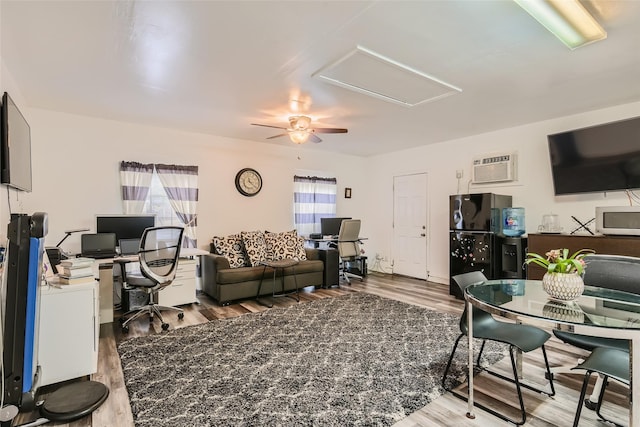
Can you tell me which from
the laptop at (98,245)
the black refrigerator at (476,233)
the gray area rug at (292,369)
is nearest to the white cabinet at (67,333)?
the gray area rug at (292,369)

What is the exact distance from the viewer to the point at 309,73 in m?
2.78

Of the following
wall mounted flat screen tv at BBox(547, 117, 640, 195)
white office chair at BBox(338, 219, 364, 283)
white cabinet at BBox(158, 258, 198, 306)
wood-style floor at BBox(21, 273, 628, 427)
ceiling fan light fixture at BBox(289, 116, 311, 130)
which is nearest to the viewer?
wood-style floor at BBox(21, 273, 628, 427)

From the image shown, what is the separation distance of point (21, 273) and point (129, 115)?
2941 mm

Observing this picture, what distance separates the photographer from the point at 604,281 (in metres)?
2.34

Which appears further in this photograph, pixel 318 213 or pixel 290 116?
pixel 318 213

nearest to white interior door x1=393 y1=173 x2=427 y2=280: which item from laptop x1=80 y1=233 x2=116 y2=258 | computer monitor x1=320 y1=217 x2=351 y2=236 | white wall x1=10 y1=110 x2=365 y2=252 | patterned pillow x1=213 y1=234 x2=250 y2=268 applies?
computer monitor x1=320 y1=217 x2=351 y2=236

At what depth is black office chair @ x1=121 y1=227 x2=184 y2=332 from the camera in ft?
11.2

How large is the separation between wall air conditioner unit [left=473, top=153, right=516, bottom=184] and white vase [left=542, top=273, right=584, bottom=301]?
3.18 meters

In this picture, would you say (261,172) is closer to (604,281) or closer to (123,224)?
(123,224)

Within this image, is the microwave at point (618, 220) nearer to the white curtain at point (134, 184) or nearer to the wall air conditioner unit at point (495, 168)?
the wall air conditioner unit at point (495, 168)

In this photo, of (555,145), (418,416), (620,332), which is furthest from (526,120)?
(418,416)

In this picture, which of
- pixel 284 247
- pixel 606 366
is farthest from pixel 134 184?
pixel 606 366

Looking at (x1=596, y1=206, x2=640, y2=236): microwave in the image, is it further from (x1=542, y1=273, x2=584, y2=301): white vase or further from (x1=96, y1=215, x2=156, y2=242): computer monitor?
(x1=96, y1=215, x2=156, y2=242): computer monitor

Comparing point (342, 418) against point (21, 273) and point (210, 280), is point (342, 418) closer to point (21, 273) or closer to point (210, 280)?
point (21, 273)
